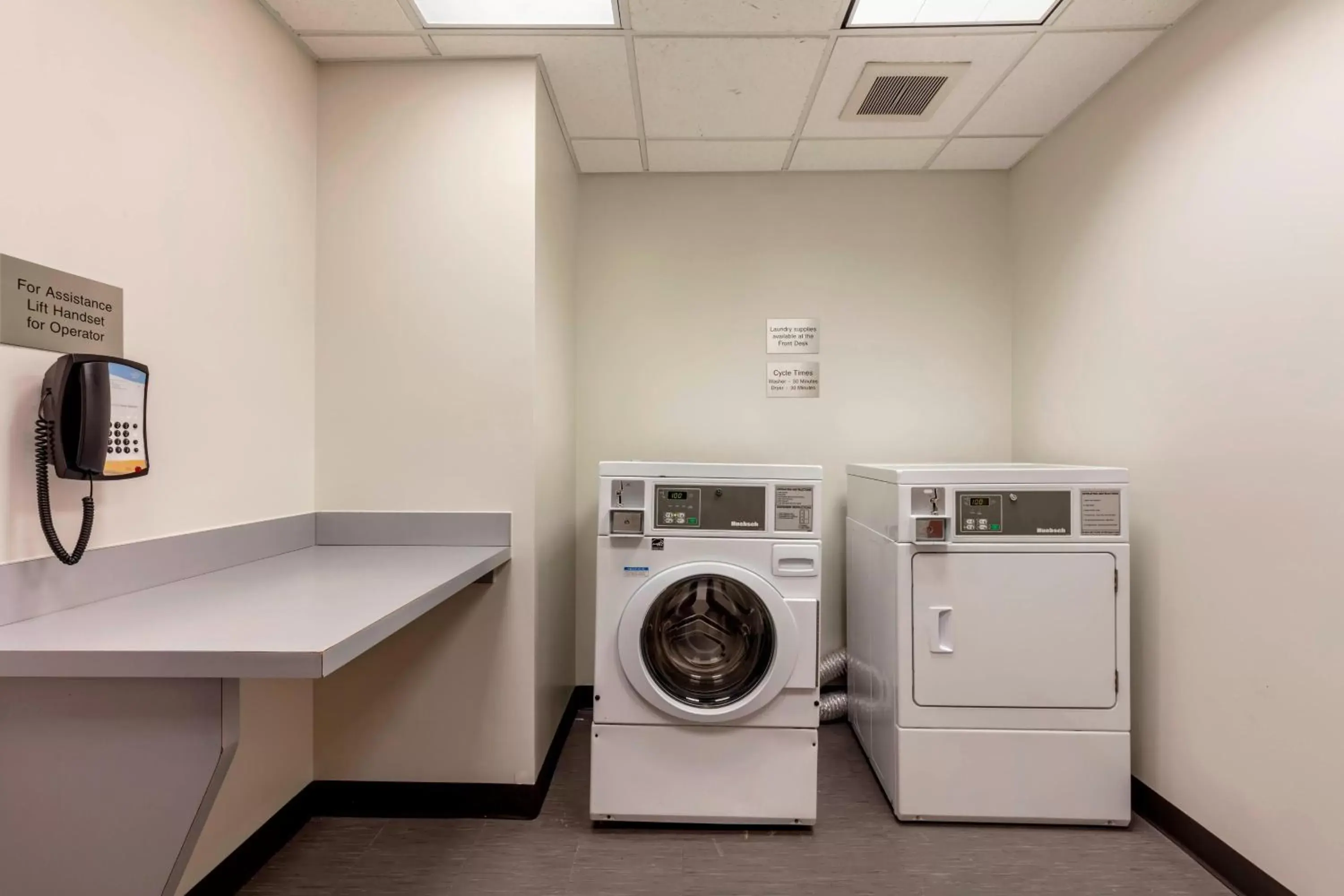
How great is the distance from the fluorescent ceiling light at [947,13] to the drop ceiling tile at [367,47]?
134 cm

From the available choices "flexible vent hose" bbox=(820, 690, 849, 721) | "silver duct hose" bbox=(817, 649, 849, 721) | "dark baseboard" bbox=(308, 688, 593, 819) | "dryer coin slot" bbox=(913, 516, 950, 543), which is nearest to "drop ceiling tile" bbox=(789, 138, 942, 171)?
"dryer coin slot" bbox=(913, 516, 950, 543)

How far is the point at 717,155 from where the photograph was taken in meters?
2.70

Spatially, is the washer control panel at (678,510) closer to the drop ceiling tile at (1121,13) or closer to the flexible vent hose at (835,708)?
the flexible vent hose at (835,708)

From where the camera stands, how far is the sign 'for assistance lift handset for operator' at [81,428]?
3.74ft

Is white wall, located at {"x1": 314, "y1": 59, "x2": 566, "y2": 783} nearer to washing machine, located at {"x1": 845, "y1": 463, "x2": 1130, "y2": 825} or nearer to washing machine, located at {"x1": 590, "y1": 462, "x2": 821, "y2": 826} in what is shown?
washing machine, located at {"x1": 590, "y1": 462, "x2": 821, "y2": 826}

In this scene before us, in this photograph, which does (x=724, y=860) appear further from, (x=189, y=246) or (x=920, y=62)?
(x=920, y=62)

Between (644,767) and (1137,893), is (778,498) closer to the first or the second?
(644,767)

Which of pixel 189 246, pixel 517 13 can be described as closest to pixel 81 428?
pixel 189 246

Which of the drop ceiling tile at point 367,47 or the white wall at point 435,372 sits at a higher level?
the drop ceiling tile at point 367,47

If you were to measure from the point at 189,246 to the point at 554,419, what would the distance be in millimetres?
1188

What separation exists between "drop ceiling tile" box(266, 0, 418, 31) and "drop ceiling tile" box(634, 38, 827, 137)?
707mm

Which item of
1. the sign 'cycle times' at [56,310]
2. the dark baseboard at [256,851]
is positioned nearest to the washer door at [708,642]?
the dark baseboard at [256,851]

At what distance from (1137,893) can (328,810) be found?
2384 mm

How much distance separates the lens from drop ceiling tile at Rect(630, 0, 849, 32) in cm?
178
